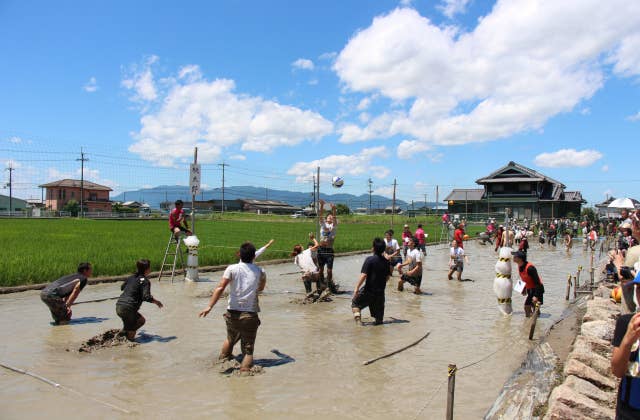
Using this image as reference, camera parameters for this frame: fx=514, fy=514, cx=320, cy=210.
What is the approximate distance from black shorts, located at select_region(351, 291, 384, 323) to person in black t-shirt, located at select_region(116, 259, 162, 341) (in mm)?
3444

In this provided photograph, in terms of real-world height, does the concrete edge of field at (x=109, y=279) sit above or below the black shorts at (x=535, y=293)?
below

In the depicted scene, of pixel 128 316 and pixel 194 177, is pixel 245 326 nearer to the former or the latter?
pixel 128 316

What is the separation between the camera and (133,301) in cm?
761

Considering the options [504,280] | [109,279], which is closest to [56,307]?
[109,279]

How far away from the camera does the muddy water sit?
532 cm

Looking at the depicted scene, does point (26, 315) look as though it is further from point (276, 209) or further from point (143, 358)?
point (276, 209)

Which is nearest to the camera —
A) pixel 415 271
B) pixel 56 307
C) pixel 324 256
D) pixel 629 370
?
pixel 629 370

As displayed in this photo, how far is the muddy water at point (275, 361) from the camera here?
532 cm

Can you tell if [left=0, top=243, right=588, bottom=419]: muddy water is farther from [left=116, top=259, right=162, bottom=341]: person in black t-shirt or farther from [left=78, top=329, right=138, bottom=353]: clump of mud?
[left=116, top=259, right=162, bottom=341]: person in black t-shirt

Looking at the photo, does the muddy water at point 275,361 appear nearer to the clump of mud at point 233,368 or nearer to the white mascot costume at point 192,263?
the clump of mud at point 233,368

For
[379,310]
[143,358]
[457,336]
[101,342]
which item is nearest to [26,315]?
[101,342]

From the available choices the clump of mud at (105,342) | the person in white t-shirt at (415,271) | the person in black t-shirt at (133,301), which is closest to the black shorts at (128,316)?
the person in black t-shirt at (133,301)

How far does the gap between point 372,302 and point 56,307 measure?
5.42 m

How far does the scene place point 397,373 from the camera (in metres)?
6.43
